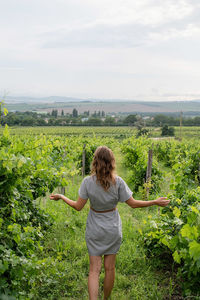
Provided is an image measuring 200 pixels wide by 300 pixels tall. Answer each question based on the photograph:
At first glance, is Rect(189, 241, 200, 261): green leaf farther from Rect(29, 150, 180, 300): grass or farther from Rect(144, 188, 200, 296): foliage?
Rect(29, 150, 180, 300): grass

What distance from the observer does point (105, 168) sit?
2742mm

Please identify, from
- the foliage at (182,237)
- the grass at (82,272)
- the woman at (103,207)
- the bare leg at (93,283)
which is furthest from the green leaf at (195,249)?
the grass at (82,272)

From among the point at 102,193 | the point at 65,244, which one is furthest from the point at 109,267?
the point at 65,244

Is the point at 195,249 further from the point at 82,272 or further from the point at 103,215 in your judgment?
the point at 82,272

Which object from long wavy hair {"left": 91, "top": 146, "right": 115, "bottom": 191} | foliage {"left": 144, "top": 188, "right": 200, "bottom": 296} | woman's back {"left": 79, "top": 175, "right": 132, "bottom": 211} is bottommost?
foliage {"left": 144, "top": 188, "right": 200, "bottom": 296}

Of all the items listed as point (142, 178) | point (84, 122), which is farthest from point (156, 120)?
point (142, 178)

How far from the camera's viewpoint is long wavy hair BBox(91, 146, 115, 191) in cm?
272

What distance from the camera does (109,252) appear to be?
2.86 metres

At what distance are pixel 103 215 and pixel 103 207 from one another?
3.6 inches

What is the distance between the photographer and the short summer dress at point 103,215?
9.07 feet

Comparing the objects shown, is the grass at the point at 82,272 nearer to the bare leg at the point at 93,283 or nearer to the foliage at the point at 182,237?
the foliage at the point at 182,237

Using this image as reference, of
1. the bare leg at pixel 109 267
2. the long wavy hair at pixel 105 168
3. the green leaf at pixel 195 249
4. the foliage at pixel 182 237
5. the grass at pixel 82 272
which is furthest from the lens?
the grass at pixel 82 272

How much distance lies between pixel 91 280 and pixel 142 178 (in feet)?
20.0

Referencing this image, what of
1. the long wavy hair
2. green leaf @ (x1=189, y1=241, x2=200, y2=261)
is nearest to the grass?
the long wavy hair
